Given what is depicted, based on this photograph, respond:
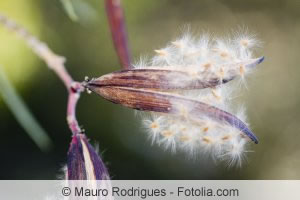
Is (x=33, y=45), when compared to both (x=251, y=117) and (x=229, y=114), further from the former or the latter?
(x=251, y=117)

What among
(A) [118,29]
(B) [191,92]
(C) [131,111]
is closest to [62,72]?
(A) [118,29]

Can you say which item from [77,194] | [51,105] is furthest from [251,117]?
[77,194]

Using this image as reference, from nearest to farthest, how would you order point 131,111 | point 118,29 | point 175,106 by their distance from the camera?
point 175,106
point 118,29
point 131,111

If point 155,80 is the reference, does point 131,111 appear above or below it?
above

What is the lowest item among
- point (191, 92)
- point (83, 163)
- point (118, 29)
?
point (83, 163)

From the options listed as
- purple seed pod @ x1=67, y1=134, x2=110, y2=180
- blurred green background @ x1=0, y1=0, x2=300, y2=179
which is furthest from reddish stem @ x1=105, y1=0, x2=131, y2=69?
blurred green background @ x1=0, y1=0, x2=300, y2=179

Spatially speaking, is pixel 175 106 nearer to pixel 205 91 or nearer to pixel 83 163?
pixel 205 91

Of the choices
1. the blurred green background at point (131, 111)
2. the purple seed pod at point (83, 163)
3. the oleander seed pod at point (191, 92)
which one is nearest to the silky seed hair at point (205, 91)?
the oleander seed pod at point (191, 92)
